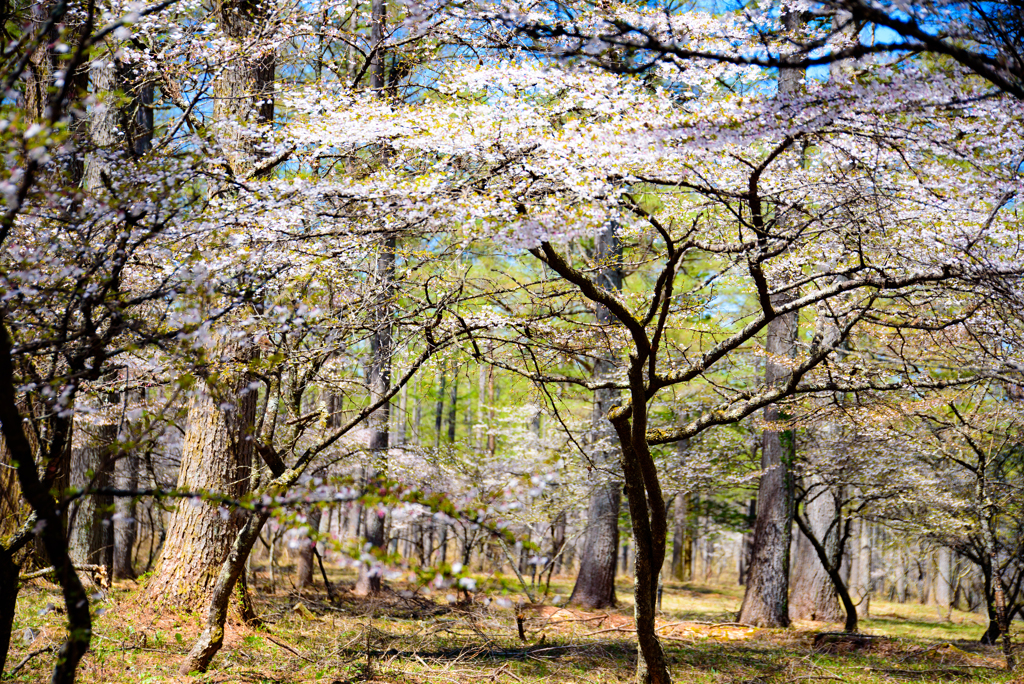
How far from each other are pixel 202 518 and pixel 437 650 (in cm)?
262

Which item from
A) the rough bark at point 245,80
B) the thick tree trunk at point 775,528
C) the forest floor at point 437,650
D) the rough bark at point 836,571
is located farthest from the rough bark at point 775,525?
the rough bark at point 245,80

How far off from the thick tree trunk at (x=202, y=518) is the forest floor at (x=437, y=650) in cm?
27

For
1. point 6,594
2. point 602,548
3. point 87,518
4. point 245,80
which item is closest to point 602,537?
point 602,548

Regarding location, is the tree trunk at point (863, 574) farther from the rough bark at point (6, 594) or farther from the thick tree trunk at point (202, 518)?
the rough bark at point (6, 594)

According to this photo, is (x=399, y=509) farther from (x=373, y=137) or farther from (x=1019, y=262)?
(x=1019, y=262)

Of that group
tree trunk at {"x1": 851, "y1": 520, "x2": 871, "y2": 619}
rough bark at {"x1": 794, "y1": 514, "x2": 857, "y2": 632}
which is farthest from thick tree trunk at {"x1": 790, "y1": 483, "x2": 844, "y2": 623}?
tree trunk at {"x1": 851, "y1": 520, "x2": 871, "y2": 619}

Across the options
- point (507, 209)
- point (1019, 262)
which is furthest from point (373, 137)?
point (1019, 262)

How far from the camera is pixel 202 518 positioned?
6.41 meters

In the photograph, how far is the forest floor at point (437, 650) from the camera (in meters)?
4.93

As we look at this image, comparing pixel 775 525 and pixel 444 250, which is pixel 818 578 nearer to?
pixel 775 525

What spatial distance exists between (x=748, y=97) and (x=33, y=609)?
7.55 meters

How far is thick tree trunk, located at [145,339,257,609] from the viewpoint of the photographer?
246 inches

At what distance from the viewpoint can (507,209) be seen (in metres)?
4.15

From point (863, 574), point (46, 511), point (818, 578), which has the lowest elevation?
point (863, 574)
